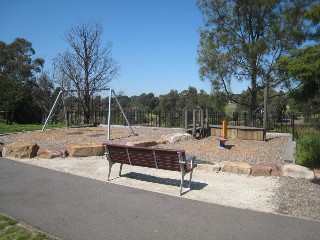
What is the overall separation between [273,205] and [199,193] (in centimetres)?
125

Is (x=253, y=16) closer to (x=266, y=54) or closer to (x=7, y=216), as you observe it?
(x=266, y=54)

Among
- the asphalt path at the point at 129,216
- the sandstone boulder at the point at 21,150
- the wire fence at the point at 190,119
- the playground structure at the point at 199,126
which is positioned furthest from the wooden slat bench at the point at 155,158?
the wire fence at the point at 190,119

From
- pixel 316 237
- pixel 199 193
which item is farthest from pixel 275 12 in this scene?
pixel 316 237

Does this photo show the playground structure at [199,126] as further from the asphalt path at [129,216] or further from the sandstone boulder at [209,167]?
the asphalt path at [129,216]

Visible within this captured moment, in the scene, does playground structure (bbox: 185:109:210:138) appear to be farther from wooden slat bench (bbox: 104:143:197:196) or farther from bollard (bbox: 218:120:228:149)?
wooden slat bench (bbox: 104:143:197:196)

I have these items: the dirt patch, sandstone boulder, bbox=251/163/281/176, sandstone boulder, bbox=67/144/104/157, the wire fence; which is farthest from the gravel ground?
the wire fence

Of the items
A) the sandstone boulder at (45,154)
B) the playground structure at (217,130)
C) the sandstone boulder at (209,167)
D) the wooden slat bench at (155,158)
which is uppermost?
the playground structure at (217,130)

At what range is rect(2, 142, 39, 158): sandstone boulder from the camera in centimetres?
Result: 883

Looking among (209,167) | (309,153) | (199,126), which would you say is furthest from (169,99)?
(209,167)

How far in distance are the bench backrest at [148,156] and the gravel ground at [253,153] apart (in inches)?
68.6

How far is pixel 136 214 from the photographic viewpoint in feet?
15.2

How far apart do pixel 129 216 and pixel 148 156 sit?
1781mm

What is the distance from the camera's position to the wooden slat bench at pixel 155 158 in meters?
5.78

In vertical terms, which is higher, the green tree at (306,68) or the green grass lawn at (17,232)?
the green tree at (306,68)
